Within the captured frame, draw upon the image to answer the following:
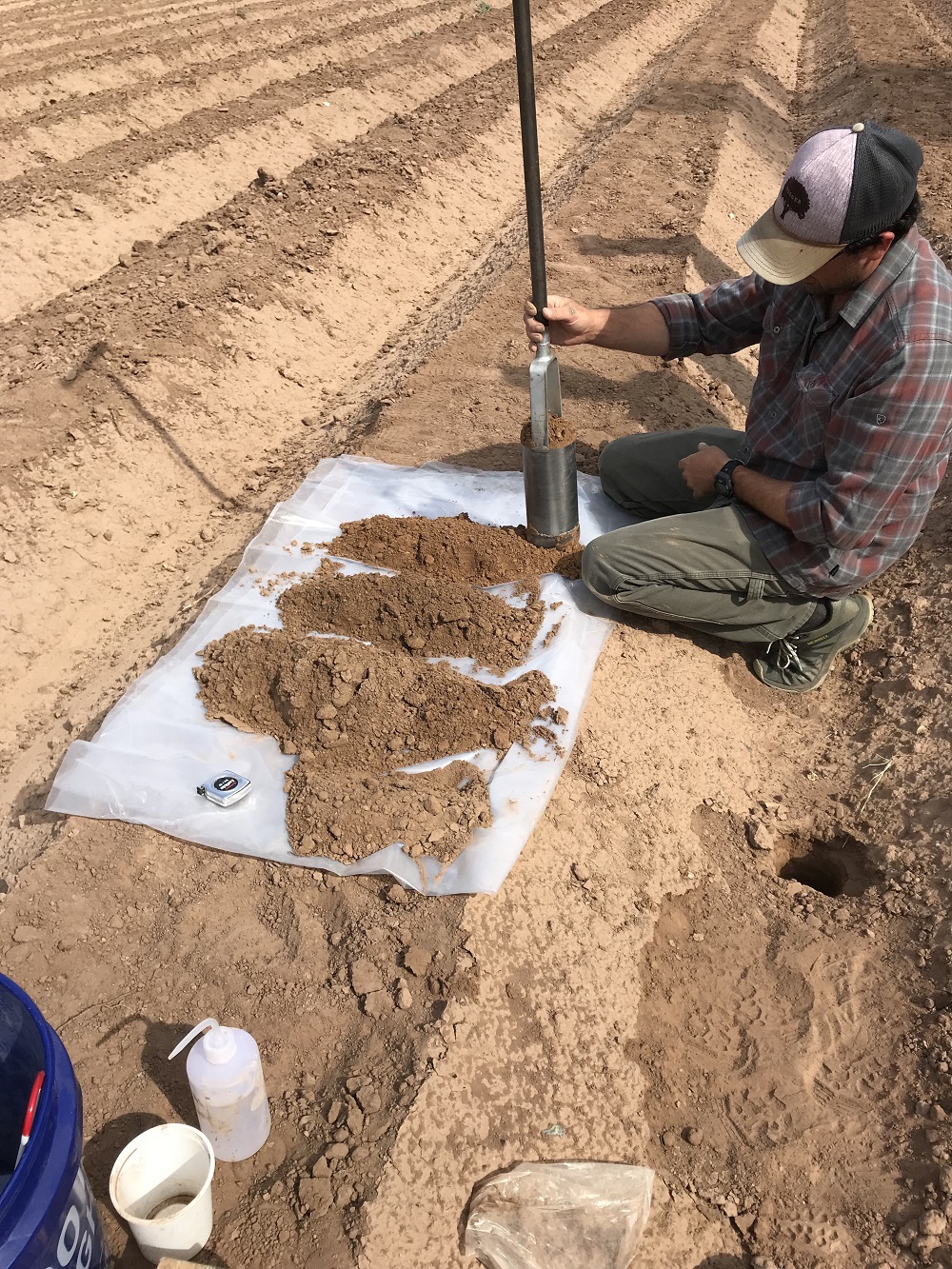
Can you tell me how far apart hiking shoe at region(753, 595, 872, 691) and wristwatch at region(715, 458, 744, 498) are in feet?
1.89

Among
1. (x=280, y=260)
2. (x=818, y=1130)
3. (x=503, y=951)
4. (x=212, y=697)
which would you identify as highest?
(x=280, y=260)

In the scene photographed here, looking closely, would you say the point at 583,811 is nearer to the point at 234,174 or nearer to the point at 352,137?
the point at 234,174

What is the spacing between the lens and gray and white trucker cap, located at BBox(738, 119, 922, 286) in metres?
2.47

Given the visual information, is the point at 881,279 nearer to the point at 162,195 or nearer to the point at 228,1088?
the point at 228,1088

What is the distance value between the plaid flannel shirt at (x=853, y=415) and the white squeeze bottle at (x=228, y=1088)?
2207mm

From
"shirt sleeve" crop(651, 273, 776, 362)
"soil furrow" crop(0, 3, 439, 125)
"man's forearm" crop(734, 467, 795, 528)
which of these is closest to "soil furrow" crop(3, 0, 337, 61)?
"soil furrow" crop(0, 3, 439, 125)

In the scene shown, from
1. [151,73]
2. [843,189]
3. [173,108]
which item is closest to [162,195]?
[173,108]

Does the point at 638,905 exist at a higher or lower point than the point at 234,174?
lower

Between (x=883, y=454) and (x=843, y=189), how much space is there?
→ 0.74 meters

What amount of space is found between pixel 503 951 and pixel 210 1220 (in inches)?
36.4

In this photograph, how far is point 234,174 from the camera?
22.4 feet

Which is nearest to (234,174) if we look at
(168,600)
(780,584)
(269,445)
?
(269,445)

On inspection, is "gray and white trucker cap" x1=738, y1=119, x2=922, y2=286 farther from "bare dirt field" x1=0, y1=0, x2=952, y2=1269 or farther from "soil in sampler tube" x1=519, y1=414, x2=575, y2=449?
"bare dirt field" x1=0, y1=0, x2=952, y2=1269

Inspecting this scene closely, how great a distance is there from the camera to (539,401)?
10.4 feet
